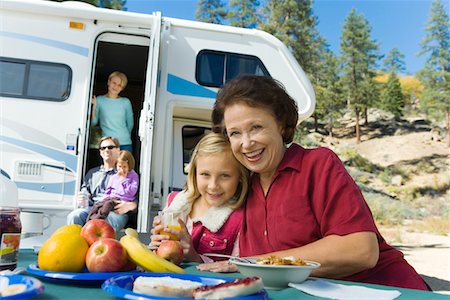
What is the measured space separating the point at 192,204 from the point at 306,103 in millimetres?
3511

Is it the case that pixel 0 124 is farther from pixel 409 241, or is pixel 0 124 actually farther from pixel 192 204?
pixel 409 241

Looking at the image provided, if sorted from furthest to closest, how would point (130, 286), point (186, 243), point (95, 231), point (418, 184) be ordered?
point (418, 184)
point (186, 243)
point (95, 231)
point (130, 286)

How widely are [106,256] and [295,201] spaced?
83 cm

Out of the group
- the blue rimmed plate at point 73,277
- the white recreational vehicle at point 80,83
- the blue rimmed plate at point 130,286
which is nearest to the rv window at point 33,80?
the white recreational vehicle at point 80,83

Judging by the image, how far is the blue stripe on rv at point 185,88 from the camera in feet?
17.2

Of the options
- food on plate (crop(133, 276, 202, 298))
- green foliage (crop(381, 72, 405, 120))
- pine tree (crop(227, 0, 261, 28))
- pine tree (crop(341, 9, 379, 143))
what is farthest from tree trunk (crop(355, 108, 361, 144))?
food on plate (crop(133, 276, 202, 298))

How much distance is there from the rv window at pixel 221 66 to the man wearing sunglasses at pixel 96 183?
49.1 inches

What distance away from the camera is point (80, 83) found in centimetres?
510

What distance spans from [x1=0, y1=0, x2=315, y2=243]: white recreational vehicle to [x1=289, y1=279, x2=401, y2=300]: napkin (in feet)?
10.8

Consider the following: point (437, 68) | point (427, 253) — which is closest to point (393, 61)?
point (437, 68)

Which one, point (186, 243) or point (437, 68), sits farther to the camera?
point (437, 68)

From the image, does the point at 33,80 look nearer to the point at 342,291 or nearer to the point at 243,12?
the point at 342,291

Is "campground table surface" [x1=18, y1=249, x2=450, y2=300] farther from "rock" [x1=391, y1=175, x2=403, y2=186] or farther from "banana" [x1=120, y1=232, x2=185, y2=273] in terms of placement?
"rock" [x1=391, y1=175, x2=403, y2=186]

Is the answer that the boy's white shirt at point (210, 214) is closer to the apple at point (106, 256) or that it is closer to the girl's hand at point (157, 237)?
the girl's hand at point (157, 237)
